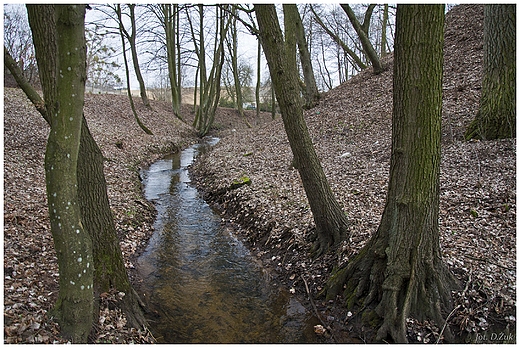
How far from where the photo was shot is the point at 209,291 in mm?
5625

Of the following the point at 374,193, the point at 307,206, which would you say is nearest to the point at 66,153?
the point at 307,206

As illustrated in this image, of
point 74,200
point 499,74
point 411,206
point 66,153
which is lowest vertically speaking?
point 411,206

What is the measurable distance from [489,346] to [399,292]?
0.98 m

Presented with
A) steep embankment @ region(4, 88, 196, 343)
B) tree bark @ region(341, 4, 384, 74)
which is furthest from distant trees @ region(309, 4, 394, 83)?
steep embankment @ region(4, 88, 196, 343)

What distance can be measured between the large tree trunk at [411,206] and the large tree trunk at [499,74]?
5.67 m

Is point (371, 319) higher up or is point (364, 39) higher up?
point (364, 39)

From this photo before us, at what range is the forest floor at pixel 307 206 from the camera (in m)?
4.19

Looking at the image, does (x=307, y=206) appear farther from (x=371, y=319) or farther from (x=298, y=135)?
(x=371, y=319)

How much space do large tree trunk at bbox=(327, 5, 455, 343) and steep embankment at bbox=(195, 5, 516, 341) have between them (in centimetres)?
29

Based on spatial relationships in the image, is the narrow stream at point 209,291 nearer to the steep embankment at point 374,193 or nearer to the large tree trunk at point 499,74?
the steep embankment at point 374,193

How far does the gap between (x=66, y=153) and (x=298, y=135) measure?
3.29 m

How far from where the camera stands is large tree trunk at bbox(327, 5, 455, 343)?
380 cm

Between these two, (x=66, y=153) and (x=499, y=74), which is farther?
(x=499, y=74)

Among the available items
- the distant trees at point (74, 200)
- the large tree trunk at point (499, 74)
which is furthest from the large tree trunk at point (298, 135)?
the large tree trunk at point (499, 74)
